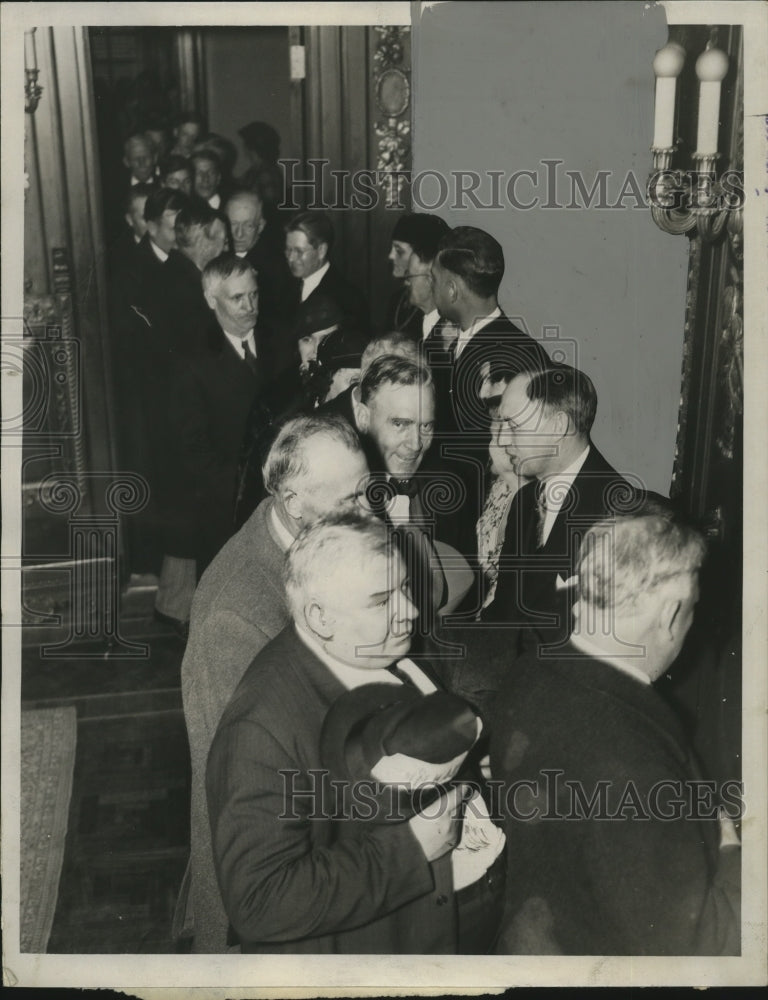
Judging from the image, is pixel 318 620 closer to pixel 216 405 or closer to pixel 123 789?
pixel 216 405

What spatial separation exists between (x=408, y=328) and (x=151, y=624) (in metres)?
1.14

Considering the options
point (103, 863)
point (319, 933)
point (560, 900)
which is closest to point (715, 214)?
point (560, 900)

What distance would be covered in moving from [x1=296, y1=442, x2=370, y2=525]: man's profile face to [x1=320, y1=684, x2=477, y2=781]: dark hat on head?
51 cm

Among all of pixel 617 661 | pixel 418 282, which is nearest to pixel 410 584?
pixel 617 661

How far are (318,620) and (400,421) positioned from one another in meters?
0.61

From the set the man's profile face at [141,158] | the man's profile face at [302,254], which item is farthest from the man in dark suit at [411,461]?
the man's profile face at [141,158]

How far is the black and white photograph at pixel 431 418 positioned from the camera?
3328 mm

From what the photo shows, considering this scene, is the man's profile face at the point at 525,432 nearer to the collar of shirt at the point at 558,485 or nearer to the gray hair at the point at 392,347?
the collar of shirt at the point at 558,485

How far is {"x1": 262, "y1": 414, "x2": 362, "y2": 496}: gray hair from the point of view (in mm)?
3346

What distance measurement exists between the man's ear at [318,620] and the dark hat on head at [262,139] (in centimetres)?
128

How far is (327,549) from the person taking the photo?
3.21m

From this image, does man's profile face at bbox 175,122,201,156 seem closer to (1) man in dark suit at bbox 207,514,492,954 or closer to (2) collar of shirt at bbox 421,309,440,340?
(2) collar of shirt at bbox 421,309,440,340

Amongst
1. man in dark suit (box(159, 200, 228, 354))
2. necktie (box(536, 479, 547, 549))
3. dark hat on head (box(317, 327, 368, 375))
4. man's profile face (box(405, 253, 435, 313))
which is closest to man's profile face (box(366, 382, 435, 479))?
dark hat on head (box(317, 327, 368, 375))

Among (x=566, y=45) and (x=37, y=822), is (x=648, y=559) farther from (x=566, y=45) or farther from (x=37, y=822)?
(x=37, y=822)
